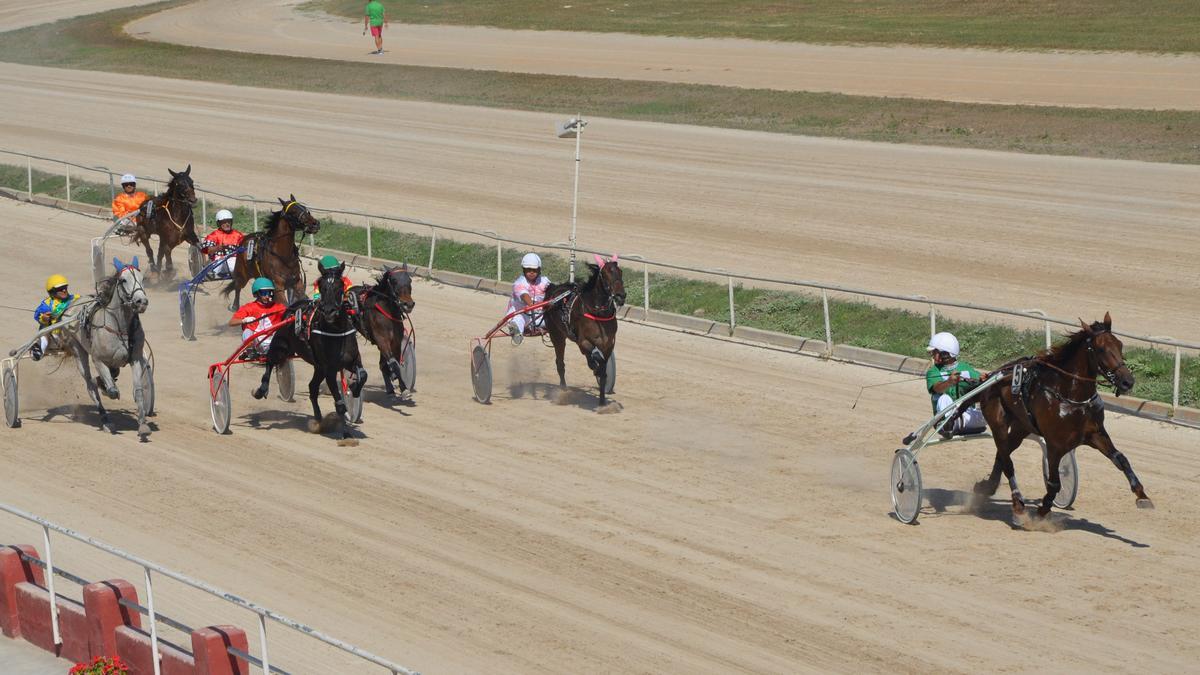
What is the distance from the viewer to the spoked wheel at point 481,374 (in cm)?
1781

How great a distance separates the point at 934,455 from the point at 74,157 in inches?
1101

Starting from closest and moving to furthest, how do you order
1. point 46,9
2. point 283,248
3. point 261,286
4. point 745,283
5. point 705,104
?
point 261,286 < point 283,248 < point 745,283 < point 705,104 < point 46,9

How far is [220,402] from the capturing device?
54.4 ft

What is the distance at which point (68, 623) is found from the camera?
35.4ft

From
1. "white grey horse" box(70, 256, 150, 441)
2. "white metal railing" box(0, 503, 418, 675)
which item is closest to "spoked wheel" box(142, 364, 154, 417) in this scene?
"white grey horse" box(70, 256, 150, 441)

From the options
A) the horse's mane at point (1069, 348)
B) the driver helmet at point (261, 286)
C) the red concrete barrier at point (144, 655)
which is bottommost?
the red concrete barrier at point (144, 655)

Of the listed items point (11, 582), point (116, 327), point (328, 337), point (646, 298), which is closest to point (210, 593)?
point (11, 582)

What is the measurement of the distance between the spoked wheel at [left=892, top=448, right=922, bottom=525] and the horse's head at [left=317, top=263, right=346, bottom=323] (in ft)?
19.3

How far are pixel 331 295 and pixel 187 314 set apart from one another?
20.6 feet

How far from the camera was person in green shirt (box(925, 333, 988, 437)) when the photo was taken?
13727 millimetres

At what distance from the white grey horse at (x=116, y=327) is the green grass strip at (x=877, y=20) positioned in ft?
114

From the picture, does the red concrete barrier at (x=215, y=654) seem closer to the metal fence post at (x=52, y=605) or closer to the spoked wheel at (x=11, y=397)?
the metal fence post at (x=52, y=605)

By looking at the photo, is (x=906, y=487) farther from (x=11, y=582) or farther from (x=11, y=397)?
(x=11, y=397)

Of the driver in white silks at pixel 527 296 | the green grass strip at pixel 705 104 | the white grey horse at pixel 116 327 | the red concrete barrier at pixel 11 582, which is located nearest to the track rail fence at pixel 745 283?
A: the driver in white silks at pixel 527 296
